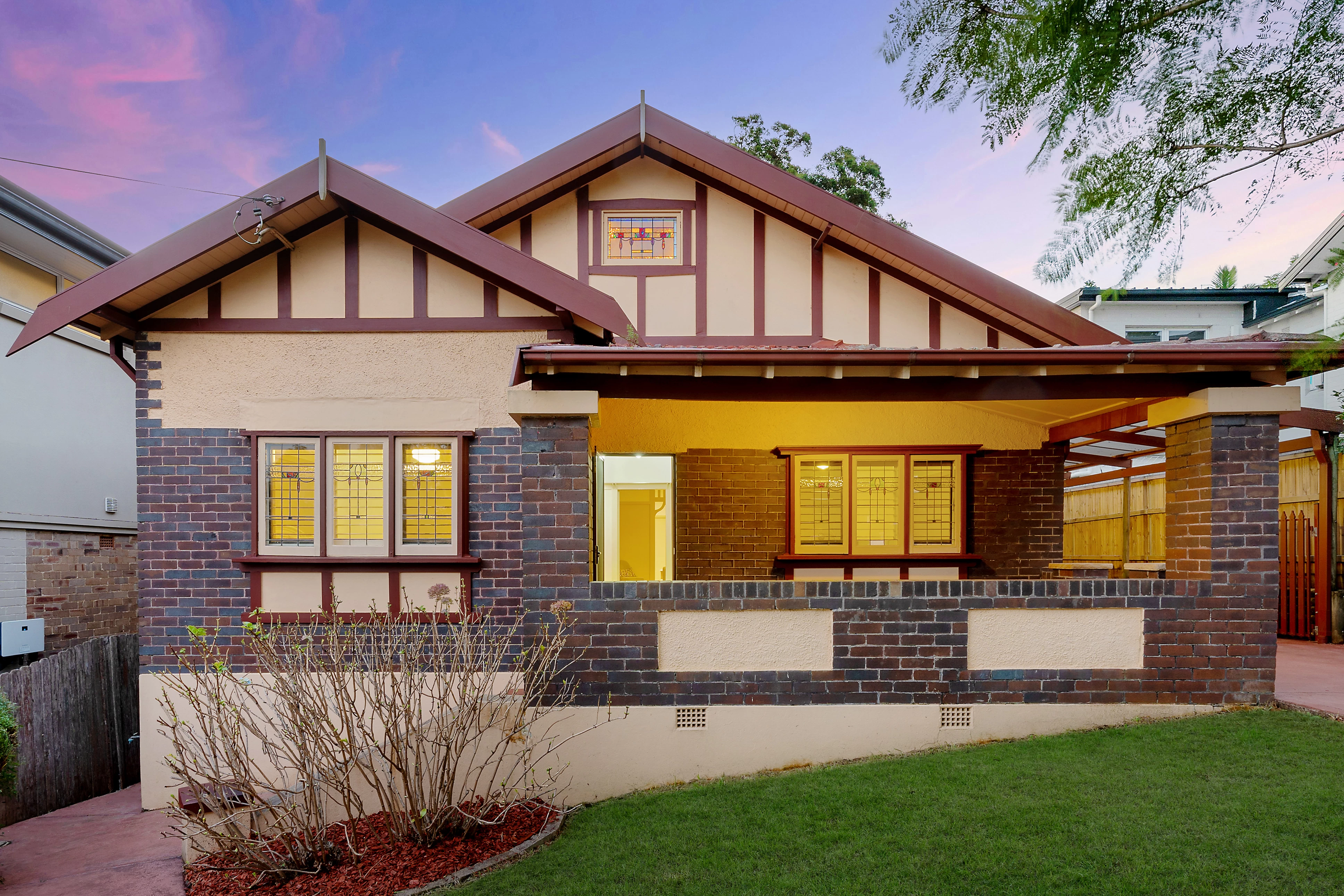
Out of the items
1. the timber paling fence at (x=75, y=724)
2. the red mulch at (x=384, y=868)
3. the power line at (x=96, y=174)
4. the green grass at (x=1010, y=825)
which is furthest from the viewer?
the power line at (x=96, y=174)

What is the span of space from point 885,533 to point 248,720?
6346mm

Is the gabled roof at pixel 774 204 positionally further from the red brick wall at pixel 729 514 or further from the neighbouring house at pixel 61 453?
the neighbouring house at pixel 61 453

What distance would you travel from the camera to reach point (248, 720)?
634cm

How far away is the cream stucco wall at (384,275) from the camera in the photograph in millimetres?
6516

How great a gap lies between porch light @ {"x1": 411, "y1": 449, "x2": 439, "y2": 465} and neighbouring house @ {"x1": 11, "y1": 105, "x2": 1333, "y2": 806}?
24 mm

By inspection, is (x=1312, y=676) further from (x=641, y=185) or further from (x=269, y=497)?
(x=269, y=497)

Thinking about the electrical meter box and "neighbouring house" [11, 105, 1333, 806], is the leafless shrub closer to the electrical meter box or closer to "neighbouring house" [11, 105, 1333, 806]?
"neighbouring house" [11, 105, 1333, 806]

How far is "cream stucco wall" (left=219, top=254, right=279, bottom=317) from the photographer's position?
21.4ft

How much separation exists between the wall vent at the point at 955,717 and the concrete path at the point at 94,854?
17.6 feet

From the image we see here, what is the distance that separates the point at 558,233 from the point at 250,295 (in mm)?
2955

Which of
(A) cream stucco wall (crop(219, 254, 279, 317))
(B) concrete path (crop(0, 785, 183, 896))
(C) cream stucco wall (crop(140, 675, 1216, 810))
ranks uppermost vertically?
(A) cream stucco wall (crop(219, 254, 279, 317))

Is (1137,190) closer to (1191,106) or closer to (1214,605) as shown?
(1191,106)

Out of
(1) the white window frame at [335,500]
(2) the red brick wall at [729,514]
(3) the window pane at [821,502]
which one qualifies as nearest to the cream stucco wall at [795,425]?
(2) the red brick wall at [729,514]

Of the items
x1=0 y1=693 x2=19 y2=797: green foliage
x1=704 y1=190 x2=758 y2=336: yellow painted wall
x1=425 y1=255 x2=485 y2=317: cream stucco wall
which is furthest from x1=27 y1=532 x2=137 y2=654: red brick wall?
x1=704 y1=190 x2=758 y2=336: yellow painted wall
